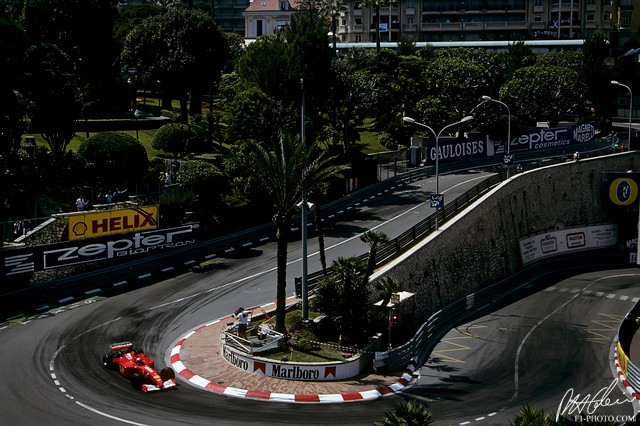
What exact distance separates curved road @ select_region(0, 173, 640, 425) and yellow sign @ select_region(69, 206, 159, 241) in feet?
12.7

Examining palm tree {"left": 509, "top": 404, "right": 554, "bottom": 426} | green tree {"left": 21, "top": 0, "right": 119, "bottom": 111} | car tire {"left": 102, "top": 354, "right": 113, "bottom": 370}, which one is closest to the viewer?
palm tree {"left": 509, "top": 404, "right": 554, "bottom": 426}

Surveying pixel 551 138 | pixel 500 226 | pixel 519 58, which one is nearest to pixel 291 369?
pixel 500 226

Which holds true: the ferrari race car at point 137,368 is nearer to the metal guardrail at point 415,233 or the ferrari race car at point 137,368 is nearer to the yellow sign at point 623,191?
the metal guardrail at point 415,233

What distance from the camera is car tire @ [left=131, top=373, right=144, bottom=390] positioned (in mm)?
27484

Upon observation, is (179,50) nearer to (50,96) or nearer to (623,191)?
(50,96)

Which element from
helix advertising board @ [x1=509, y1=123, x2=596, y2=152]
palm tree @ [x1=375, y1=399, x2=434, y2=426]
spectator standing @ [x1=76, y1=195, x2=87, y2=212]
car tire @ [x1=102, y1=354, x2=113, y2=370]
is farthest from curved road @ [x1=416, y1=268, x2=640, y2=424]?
helix advertising board @ [x1=509, y1=123, x2=596, y2=152]

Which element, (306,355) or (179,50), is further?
(179,50)

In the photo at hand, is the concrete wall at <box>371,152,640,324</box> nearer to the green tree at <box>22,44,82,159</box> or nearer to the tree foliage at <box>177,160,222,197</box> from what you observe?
the tree foliage at <box>177,160,222,197</box>

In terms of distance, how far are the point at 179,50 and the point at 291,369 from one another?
164ft

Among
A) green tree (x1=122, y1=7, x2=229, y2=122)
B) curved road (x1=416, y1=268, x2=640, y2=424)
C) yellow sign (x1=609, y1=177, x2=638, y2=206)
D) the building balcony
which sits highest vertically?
the building balcony

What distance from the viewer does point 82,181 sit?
4850cm

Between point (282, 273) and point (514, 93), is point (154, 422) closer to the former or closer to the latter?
point (282, 273)
